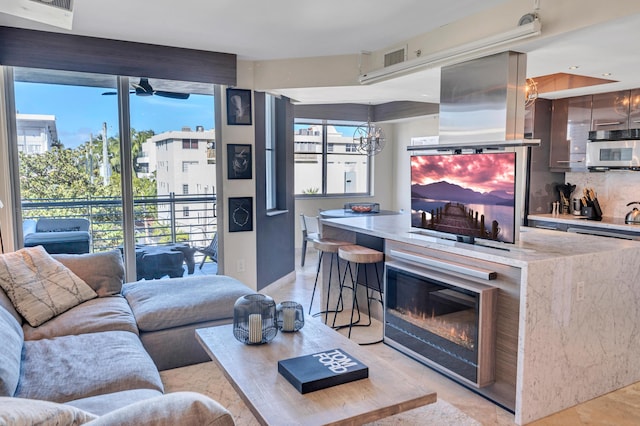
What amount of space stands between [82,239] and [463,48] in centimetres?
365

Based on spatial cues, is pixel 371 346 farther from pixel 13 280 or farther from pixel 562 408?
pixel 13 280

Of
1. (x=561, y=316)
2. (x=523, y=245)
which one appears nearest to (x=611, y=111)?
(x=523, y=245)

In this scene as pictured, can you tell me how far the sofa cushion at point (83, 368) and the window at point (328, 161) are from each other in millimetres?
5669

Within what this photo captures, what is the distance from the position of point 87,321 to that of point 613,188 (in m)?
5.28

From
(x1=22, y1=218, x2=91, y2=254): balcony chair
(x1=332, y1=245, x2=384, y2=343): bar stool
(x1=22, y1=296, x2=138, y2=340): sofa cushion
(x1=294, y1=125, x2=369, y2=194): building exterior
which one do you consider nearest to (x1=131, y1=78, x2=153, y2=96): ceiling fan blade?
(x1=22, y1=218, x2=91, y2=254): balcony chair

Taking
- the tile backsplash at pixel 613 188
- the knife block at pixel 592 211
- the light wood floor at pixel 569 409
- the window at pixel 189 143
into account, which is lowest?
the light wood floor at pixel 569 409

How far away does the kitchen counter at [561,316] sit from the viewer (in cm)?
256

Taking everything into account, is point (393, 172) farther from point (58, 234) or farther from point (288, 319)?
point (288, 319)

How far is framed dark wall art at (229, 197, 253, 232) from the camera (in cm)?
477

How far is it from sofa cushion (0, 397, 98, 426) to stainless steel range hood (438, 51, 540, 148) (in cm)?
273

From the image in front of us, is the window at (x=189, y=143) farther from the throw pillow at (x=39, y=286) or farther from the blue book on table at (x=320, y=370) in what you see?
the blue book on table at (x=320, y=370)

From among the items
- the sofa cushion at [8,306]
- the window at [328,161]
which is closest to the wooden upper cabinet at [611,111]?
the window at [328,161]

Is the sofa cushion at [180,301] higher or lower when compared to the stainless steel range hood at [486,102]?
lower

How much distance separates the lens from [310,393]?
1.93 metres
